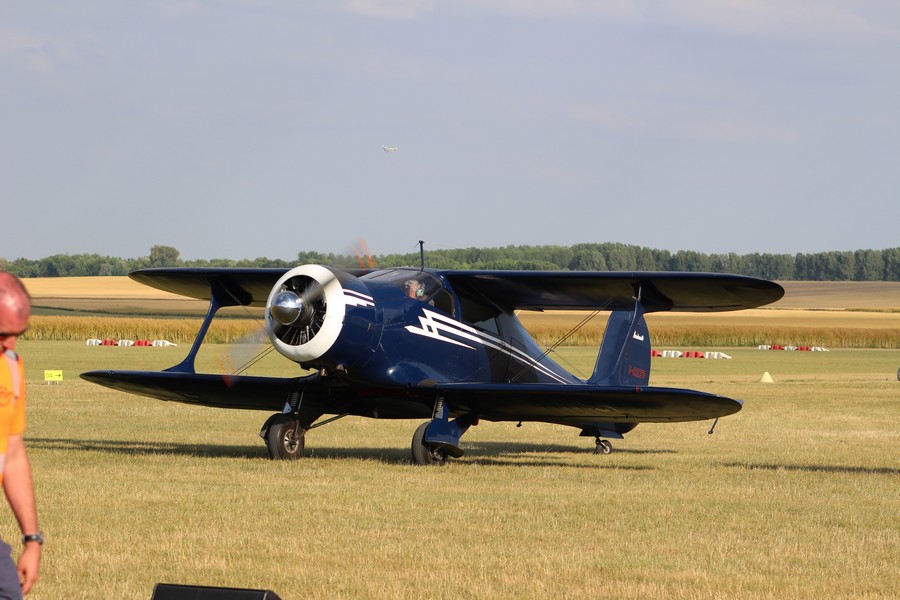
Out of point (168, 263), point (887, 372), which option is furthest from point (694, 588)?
point (168, 263)

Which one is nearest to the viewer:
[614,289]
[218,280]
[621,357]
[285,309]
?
[285,309]

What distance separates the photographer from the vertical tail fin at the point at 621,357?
1808cm

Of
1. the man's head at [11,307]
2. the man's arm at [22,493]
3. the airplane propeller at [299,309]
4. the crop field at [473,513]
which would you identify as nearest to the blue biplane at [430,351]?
the airplane propeller at [299,309]

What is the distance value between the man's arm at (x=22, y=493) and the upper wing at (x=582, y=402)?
387 inches

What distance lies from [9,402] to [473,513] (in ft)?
20.9

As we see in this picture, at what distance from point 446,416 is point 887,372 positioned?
32.4 meters

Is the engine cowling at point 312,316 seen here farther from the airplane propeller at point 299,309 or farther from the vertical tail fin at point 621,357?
the vertical tail fin at point 621,357

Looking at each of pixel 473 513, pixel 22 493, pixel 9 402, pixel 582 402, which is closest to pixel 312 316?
pixel 582 402

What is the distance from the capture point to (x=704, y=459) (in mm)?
16438

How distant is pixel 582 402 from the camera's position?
48.9 feet

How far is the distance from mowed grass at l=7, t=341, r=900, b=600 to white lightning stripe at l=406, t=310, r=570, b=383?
52.3 inches

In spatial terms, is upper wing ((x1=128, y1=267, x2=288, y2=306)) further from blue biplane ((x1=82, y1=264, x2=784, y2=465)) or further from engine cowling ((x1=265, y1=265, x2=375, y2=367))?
engine cowling ((x1=265, y1=265, x2=375, y2=367))

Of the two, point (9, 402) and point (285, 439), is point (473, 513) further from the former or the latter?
point (9, 402)

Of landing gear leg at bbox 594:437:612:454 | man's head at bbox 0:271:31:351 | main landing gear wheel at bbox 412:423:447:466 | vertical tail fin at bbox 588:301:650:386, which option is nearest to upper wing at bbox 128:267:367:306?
main landing gear wheel at bbox 412:423:447:466
